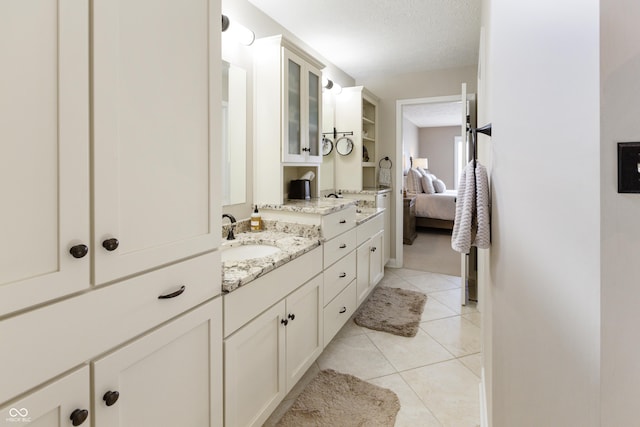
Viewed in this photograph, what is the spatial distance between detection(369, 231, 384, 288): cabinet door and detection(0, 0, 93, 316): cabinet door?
2582 mm

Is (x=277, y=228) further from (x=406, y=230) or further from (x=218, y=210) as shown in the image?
(x=406, y=230)

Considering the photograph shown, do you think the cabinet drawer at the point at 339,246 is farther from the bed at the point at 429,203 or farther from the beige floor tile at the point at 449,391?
the bed at the point at 429,203

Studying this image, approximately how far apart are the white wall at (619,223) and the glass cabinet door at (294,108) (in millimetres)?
1838

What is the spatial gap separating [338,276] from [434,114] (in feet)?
19.0

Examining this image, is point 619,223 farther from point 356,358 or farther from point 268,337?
point 356,358

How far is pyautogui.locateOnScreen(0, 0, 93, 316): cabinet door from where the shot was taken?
0.66 m

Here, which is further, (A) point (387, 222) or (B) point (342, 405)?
(A) point (387, 222)

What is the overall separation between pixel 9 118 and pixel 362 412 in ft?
5.95

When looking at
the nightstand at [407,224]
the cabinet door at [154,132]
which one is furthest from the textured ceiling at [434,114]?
the cabinet door at [154,132]

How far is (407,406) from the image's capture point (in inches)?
70.7

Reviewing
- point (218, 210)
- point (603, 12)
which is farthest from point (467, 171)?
point (218, 210)

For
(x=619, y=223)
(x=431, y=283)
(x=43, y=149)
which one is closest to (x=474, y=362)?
(x=431, y=283)

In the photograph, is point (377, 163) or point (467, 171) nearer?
point (467, 171)

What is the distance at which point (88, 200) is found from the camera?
793 mm
